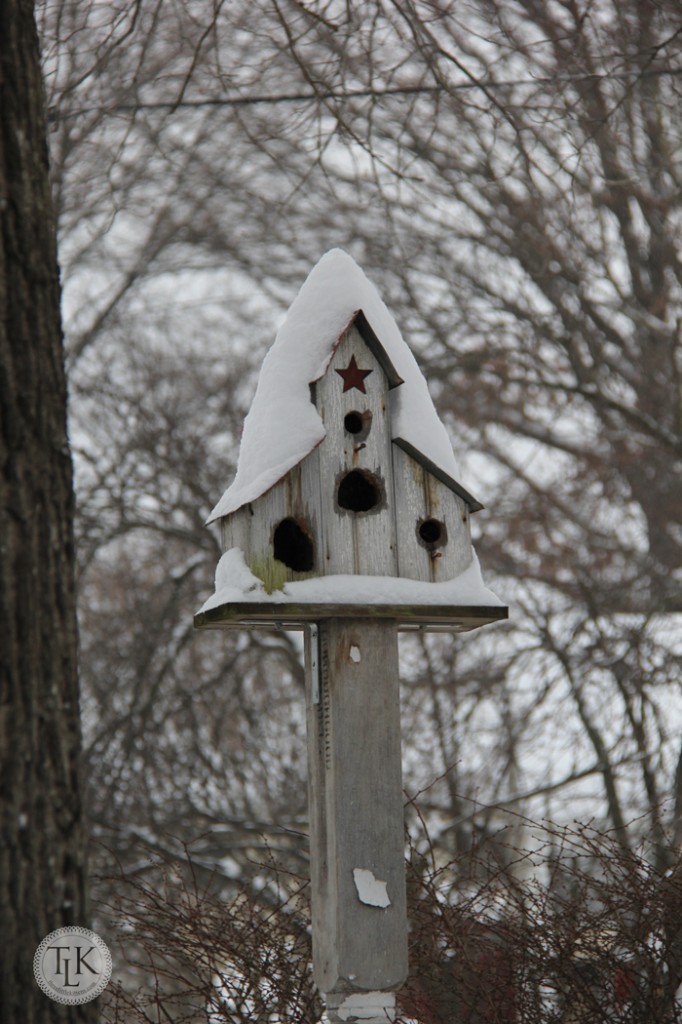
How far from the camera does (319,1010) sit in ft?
14.3

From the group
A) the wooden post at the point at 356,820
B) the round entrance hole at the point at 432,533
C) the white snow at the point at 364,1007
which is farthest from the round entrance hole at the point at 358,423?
the white snow at the point at 364,1007

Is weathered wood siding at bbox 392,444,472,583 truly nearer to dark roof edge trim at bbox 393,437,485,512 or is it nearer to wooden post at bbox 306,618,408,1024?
dark roof edge trim at bbox 393,437,485,512

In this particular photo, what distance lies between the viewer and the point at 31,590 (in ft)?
8.61

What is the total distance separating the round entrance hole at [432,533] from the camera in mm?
3947

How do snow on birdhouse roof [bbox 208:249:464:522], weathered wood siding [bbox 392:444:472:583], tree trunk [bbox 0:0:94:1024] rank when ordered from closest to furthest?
1. tree trunk [bbox 0:0:94:1024]
2. snow on birdhouse roof [bbox 208:249:464:522]
3. weathered wood siding [bbox 392:444:472:583]

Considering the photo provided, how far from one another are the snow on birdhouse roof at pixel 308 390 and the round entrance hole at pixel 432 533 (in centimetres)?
15

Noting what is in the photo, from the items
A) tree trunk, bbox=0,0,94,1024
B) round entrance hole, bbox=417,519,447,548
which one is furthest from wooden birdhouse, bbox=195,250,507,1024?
tree trunk, bbox=0,0,94,1024

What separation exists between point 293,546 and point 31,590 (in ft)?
4.36

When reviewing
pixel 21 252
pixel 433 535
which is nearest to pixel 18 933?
pixel 21 252

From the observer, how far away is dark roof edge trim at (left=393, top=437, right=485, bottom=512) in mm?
3914

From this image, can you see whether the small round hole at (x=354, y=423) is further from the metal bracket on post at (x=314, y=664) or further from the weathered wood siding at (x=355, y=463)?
the metal bracket on post at (x=314, y=664)

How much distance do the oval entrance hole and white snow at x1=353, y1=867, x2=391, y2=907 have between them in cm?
85

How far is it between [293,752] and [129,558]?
2733 mm

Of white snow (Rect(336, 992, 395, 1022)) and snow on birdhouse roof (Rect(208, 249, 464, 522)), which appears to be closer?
white snow (Rect(336, 992, 395, 1022))
